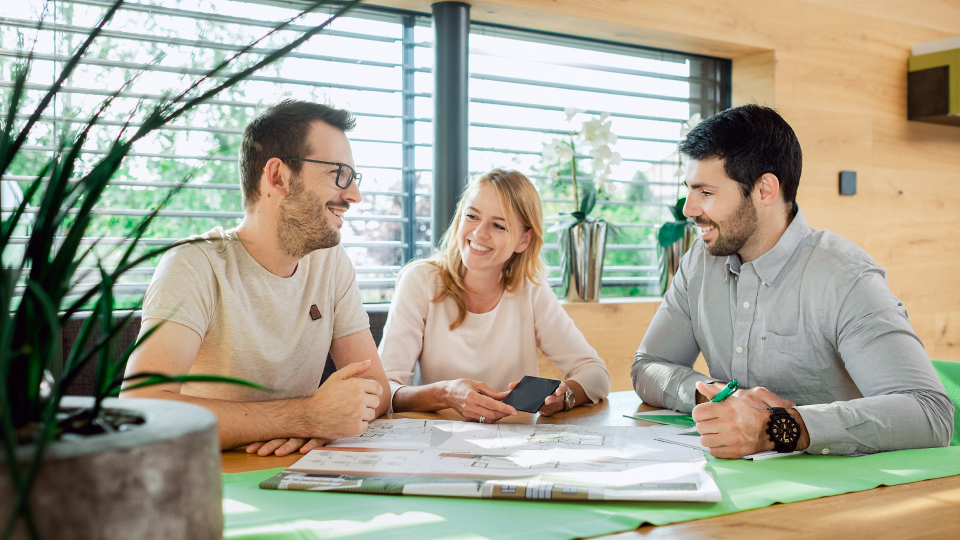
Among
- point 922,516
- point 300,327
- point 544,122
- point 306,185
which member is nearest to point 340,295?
point 300,327

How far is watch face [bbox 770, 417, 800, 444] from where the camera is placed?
1196 mm

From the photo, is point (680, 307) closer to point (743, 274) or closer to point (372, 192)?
point (743, 274)

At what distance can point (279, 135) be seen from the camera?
168 centimetres

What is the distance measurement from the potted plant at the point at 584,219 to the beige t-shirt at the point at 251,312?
47.2 inches

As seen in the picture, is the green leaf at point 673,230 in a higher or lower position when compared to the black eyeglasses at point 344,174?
lower

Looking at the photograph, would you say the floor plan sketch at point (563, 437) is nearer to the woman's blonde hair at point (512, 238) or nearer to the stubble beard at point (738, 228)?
the stubble beard at point (738, 228)

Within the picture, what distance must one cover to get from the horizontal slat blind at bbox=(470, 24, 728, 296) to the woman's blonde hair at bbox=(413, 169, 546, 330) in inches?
26.5

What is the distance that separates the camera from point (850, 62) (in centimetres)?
350

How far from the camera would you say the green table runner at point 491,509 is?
808 millimetres

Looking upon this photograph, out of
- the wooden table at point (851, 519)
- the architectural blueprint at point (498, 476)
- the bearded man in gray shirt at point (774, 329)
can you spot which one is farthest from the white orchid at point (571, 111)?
the wooden table at point (851, 519)

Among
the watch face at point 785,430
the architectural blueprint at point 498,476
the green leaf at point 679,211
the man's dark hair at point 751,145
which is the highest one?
the man's dark hair at point 751,145

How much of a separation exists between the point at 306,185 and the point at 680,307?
39.8 inches

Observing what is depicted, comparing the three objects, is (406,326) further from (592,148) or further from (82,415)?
(82,415)

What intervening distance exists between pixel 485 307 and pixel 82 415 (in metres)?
1.67
